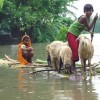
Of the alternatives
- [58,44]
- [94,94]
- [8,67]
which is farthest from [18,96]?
[8,67]

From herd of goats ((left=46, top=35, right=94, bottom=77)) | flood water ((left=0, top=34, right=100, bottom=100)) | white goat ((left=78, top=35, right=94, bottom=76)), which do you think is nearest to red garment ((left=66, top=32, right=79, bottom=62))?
herd of goats ((left=46, top=35, right=94, bottom=77))

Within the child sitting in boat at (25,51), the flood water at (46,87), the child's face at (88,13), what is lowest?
the flood water at (46,87)

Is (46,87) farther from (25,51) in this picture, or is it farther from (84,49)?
(25,51)

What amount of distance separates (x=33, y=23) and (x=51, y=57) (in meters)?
28.7

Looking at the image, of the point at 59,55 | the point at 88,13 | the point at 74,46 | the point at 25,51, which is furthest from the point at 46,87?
the point at 25,51

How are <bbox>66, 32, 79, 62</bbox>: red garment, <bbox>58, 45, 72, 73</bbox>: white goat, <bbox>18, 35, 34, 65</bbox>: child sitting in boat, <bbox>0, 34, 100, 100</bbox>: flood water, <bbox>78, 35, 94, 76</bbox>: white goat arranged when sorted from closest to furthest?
1. <bbox>0, 34, 100, 100</bbox>: flood water
2. <bbox>78, 35, 94, 76</bbox>: white goat
3. <bbox>58, 45, 72, 73</bbox>: white goat
4. <bbox>66, 32, 79, 62</bbox>: red garment
5. <bbox>18, 35, 34, 65</bbox>: child sitting in boat

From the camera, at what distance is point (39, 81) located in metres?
9.98

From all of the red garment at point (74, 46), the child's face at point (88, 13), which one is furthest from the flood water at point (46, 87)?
the child's face at point (88, 13)

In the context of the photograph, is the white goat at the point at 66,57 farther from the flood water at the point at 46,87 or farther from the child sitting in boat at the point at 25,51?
the child sitting in boat at the point at 25,51

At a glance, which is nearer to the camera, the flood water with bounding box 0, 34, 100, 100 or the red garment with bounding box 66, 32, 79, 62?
the flood water with bounding box 0, 34, 100, 100

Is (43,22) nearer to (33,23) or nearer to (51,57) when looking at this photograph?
(33,23)

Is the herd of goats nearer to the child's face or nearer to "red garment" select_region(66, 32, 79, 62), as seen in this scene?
"red garment" select_region(66, 32, 79, 62)

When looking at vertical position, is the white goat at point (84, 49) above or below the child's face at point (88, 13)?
below

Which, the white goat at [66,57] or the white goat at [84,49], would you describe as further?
the white goat at [66,57]
